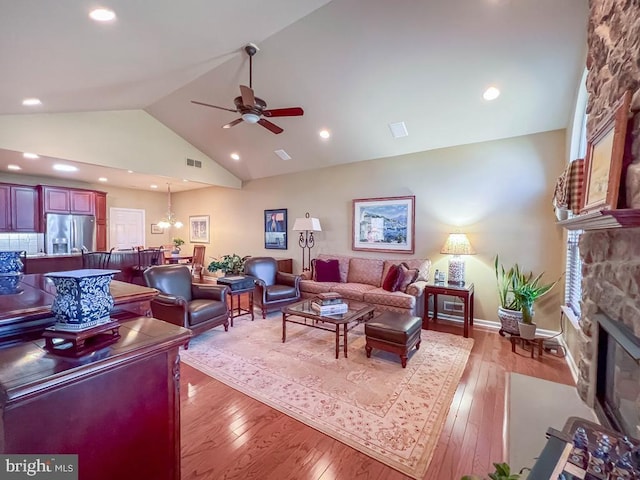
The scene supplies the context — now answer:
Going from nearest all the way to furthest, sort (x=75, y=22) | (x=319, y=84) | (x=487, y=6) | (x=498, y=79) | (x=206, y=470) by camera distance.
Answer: (x=206, y=470), (x=75, y=22), (x=487, y=6), (x=498, y=79), (x=319, y=84)

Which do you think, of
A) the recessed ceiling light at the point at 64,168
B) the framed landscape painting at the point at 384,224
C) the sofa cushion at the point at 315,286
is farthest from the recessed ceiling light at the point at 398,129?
the recessed ceiling light at the point at 64,168

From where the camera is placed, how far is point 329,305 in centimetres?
342

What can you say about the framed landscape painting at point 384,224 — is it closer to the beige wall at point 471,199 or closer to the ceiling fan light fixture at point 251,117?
the beige wall at point 471,199

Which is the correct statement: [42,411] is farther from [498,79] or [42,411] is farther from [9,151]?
[9,151]

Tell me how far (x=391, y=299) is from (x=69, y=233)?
7.13 m

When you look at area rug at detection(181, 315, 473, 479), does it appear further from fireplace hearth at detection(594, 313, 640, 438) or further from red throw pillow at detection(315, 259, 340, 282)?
red throw pillow at detection(315, 259, 340, 282)

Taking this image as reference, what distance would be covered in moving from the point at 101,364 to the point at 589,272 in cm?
301

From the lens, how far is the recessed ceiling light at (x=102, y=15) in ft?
7.51

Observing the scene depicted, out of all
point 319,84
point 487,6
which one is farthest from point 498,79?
point 319,84

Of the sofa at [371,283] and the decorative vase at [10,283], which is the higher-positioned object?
the decorative vase at [10,283]

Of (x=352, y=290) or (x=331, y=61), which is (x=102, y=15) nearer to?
(x=331, y=61)

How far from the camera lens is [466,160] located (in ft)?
14.5

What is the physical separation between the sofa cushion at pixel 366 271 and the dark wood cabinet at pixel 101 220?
6.34 m

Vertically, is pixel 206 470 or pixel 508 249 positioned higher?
pixel 508 249
